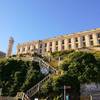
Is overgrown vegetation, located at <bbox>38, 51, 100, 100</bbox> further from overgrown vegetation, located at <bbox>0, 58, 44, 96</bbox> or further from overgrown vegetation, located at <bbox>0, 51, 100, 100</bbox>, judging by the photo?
overgrown vegetation, located at <bbox>0, 58, 44, 96</bbox>

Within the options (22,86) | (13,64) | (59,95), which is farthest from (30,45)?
(59,95)

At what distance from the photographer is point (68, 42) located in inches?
3280

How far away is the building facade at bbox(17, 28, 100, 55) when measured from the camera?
254ft

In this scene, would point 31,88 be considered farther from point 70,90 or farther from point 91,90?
point 91,90

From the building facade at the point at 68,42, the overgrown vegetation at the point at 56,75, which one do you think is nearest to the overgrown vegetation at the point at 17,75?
the overgrown vegetation at the point at 56,75

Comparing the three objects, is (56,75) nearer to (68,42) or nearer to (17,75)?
(17,75)

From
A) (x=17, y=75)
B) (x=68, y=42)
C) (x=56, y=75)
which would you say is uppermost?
(x=68, y=42)

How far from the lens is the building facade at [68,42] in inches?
3051

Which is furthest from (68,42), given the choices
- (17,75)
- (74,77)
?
(74,77)

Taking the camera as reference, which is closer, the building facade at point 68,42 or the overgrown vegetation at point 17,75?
the overgrown vegetation at point 17,75

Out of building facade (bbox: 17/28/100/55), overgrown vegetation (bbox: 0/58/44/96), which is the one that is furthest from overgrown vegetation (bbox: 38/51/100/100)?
Result: building facade (bbox: 17/28/100/55)

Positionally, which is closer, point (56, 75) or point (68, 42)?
point (56, 75)

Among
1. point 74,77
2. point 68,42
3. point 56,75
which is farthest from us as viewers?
point 68,42

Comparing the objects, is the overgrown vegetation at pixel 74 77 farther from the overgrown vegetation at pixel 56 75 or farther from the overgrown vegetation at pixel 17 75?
the overgrown vegetation at pixel 17 75
